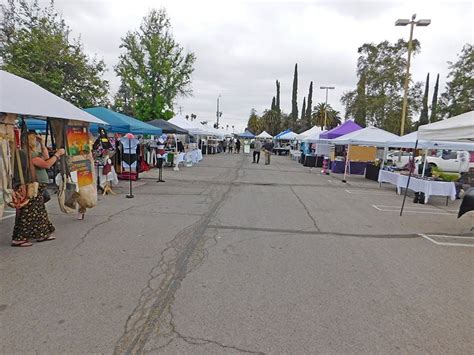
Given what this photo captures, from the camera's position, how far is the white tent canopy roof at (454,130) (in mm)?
6352

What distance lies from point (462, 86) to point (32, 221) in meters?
37.5

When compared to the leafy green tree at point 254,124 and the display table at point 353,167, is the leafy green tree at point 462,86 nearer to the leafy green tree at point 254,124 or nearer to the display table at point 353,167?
the display table at point 353,167

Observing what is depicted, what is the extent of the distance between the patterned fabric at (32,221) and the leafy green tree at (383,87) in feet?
111

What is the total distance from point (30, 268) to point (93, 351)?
7.19 ft

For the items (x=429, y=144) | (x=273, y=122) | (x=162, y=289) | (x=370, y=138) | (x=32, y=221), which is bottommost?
(x=162, y=289)

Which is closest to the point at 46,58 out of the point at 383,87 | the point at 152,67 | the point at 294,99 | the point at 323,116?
the point at 152,67

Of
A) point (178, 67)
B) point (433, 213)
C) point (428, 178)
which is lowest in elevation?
point (433, 213)

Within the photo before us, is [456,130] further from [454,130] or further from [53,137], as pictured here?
[53,137]

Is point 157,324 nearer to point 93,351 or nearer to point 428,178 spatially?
point 93,351

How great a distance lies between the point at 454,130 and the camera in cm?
679

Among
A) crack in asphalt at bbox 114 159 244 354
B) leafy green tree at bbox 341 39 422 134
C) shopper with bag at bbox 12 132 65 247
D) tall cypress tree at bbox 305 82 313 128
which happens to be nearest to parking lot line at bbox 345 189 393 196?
crack in asphalt at bbox 114 159 244 354

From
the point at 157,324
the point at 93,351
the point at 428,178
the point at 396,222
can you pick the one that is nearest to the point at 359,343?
the point at 157,324

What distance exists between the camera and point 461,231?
7.47 meters

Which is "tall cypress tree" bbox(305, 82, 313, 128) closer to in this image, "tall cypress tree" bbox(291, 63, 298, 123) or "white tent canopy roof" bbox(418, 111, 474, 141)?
"tall cypress tree" bbox(291, 63, 298, 123)
